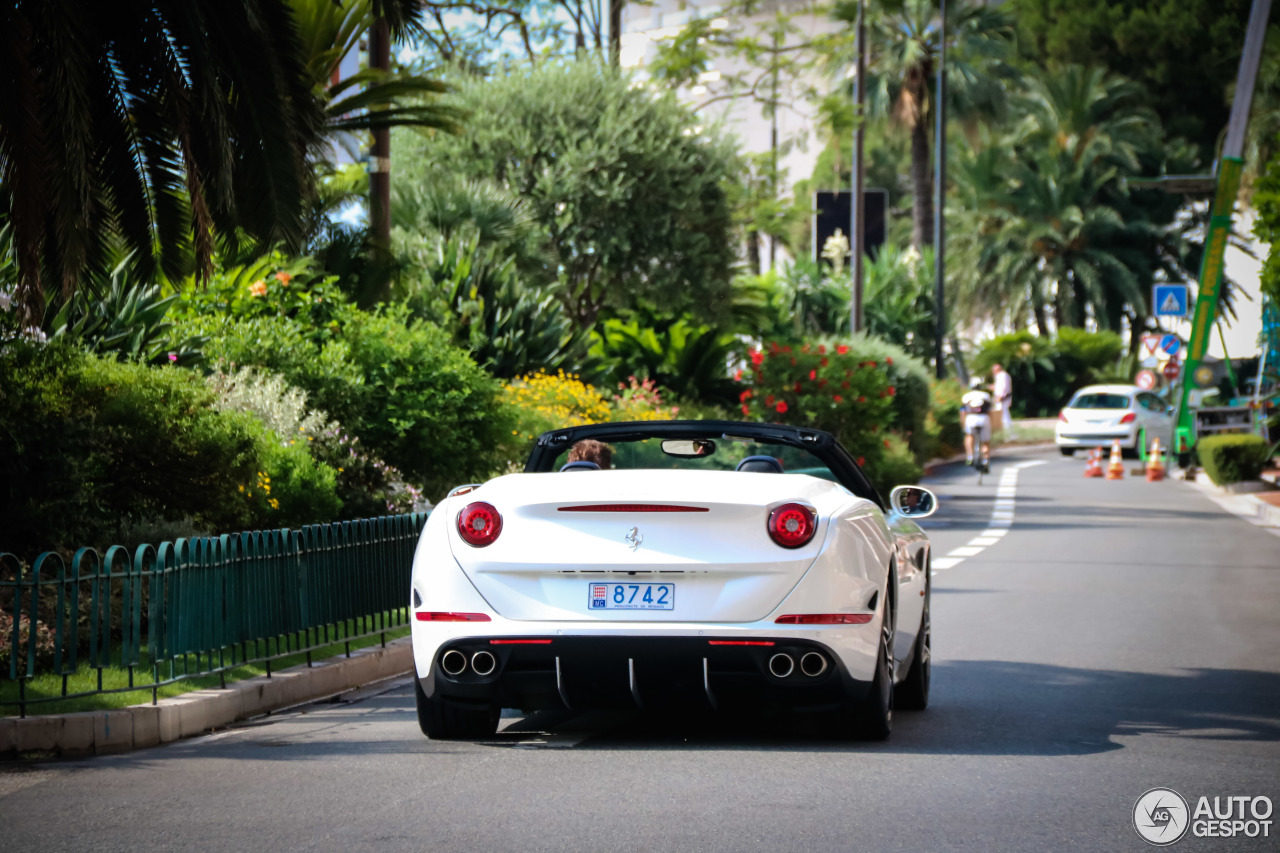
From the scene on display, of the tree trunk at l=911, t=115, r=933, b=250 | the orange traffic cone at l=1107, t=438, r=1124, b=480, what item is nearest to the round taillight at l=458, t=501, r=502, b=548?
the orange traffic cone at l=1107, t=438, r=1124, b=480

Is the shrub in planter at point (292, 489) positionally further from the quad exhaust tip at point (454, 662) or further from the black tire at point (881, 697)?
the black tire at point (881, 697)

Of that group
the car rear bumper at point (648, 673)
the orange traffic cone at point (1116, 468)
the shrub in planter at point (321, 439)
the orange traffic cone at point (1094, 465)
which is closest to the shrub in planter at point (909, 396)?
the orange traffic cone at point (1094, 465)

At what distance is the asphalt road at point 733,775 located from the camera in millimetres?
5773

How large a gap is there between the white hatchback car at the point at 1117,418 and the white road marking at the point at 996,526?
19.0 ft

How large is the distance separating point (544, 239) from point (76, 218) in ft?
62.0

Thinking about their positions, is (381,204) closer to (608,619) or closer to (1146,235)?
(608,619)

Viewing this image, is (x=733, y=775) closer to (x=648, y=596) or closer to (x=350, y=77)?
(x=648, y=596)

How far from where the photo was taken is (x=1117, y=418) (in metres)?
41.0

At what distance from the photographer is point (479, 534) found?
7188 millimetres

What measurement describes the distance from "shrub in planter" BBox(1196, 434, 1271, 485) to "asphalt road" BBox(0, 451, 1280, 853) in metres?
18.7

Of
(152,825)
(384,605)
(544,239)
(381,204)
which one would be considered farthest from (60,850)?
(544,239)

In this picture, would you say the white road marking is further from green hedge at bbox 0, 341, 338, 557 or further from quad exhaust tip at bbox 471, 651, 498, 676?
quad exhaust tip at bbox 471, 651, 498, 676

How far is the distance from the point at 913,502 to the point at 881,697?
1.43 meters

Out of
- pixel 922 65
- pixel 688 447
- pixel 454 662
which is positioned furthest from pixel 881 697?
pixel 922 65
